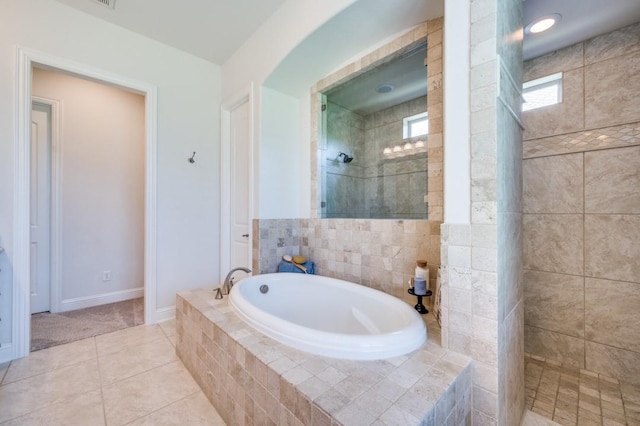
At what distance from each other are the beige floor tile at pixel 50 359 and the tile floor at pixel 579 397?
2.95 meters

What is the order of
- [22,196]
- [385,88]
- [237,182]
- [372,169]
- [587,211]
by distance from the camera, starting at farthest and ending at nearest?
[237,182], [372,169], [385,88], [22,196], [587,211]

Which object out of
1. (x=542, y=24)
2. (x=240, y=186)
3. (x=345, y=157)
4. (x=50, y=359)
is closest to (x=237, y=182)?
(x=240, y=186)

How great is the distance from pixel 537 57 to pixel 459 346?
87.6 inches

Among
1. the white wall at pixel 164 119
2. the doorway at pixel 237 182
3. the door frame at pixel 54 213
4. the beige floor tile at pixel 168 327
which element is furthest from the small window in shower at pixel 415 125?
the door frame at pixel 54 213

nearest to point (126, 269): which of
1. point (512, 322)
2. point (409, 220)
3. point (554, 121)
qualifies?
point (409, 220)

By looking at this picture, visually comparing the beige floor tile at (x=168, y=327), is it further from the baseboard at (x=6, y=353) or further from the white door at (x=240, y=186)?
the baseboard at (x=6, y=353)

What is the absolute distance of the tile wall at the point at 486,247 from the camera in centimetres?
104

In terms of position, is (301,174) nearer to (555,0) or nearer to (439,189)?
(439,189)

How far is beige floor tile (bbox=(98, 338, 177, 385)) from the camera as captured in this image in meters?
1.72

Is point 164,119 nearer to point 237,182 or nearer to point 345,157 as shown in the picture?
point 237,182

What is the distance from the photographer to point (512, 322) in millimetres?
1237

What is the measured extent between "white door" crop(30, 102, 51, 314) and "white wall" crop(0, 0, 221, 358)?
0.99 meters

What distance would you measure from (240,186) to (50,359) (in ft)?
6.29

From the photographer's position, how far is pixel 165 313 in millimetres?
2543
